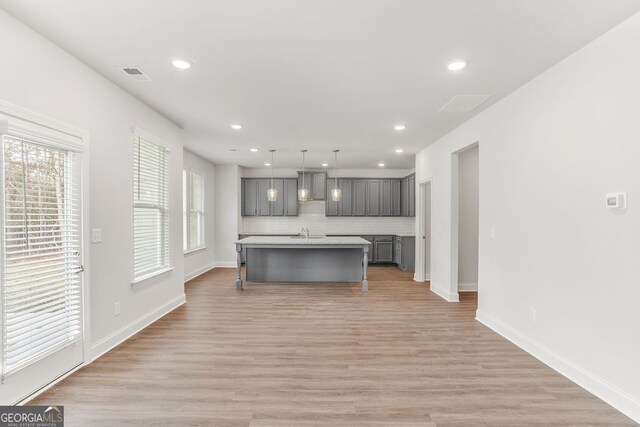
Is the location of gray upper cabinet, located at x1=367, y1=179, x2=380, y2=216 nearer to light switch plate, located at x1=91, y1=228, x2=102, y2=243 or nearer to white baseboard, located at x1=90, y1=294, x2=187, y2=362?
white baseboard, located at x1=90, y1=294, x2=187, y2=362

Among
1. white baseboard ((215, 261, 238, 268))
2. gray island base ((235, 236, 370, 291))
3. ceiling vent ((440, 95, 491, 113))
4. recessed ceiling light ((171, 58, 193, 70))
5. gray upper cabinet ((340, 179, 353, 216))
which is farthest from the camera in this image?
gray upper cabinet ((340, 179, 353, 216))

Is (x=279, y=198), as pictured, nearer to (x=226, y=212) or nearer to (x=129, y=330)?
(x=226, y=212)

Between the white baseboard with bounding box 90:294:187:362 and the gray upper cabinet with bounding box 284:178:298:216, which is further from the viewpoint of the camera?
the gray upper cabinet with bounding box 284:178:298:216

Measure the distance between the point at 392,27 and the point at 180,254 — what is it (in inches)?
160

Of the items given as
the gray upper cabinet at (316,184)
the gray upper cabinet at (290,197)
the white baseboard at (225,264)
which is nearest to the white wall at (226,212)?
the white baseboard at (225,264)

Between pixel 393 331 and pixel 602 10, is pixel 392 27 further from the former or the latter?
pixel 393 331

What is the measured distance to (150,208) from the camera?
12.5 feet

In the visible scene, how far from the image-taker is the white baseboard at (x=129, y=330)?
2.87 m

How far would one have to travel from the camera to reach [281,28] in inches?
84.7

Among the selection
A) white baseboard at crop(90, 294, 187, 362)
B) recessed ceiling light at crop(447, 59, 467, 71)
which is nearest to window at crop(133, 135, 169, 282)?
white baseboard at crop(90, 294, 187, 362)

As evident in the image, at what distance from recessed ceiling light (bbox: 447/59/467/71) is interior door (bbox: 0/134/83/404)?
10.9 ft

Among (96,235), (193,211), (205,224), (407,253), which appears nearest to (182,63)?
(96,235)

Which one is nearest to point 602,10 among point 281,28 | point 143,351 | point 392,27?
point 392,27

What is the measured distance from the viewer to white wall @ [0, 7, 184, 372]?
216cm
